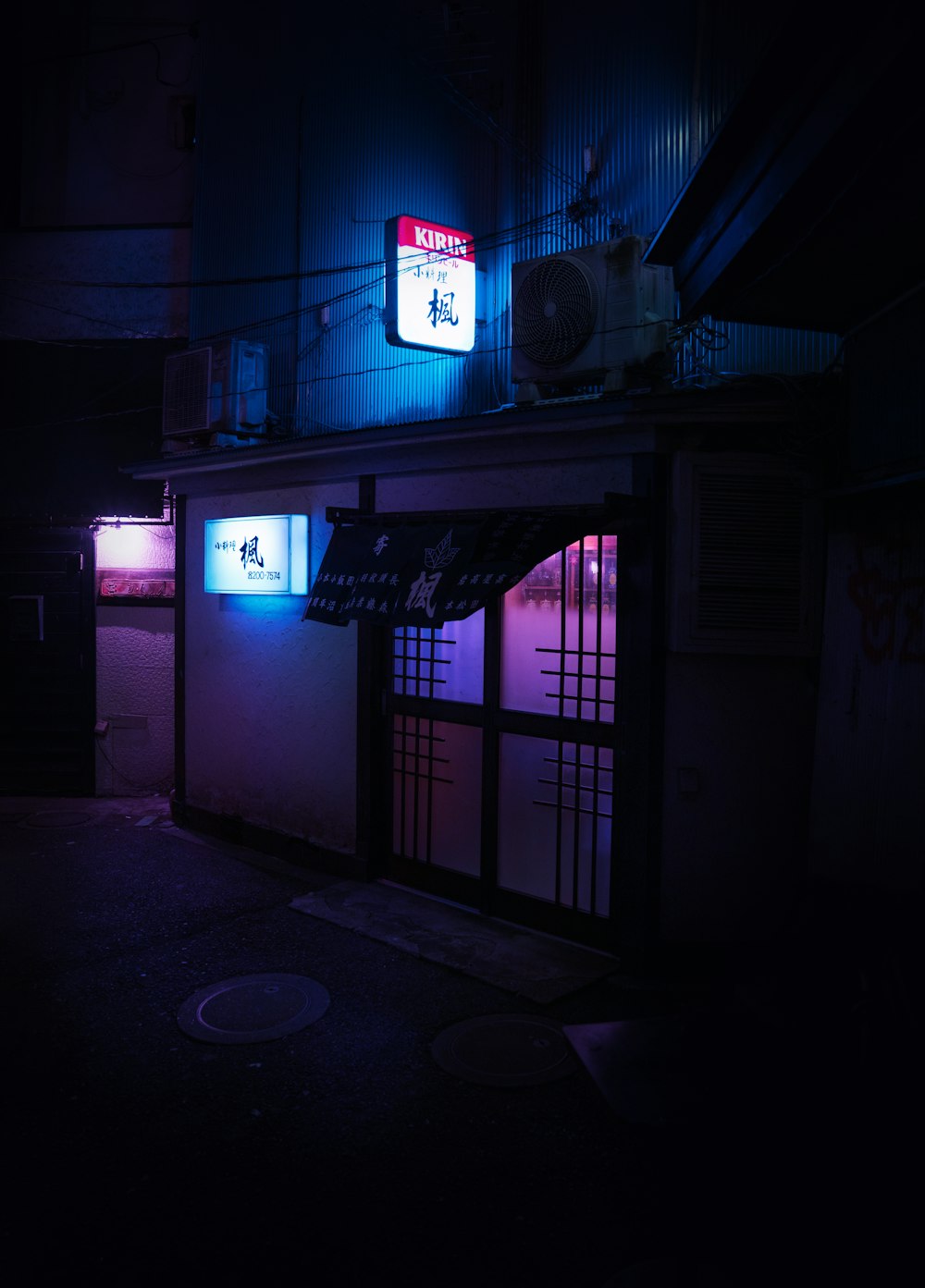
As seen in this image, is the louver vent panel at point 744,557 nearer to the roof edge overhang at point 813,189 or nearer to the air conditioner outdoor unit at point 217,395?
the roof edge overhang at point 813,189

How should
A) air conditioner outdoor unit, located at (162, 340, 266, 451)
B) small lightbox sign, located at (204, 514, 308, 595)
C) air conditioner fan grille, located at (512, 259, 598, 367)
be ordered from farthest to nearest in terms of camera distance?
air conditioner outdoor unit, located at (162, 340, 266, 451) → small lightbox sign, located at (204, 514, 308, 595) → air conditioner fan grille, located at (512, 259, 598, 367)

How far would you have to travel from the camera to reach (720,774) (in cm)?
795

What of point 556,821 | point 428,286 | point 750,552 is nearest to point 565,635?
point 556,821

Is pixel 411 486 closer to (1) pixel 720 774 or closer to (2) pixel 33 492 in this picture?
(1) pixel 720 774

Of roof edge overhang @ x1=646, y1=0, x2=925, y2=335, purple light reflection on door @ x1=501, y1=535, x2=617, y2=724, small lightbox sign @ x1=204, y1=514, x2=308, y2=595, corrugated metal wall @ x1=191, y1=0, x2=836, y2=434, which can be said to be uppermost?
corrugated metal wall @ x1=191, y1=0, x2=836, y2=434

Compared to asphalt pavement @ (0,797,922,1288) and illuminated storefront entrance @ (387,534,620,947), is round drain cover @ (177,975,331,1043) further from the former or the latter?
illuminated storefront entrance @ (387,534,620,947)

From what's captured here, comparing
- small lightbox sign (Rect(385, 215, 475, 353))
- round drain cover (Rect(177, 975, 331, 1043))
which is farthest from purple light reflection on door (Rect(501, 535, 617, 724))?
round drain cover (Rect(177, 975, 331, 1043))

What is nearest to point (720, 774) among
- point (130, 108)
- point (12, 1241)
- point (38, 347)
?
point (12, 1241)

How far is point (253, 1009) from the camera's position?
7406mm

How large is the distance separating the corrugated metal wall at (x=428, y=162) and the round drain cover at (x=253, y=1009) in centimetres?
621

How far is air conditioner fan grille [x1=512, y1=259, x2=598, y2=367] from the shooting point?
27.1 feet

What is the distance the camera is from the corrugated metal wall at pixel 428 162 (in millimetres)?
8453

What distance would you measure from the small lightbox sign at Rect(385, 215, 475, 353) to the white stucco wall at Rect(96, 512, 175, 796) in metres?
6.51

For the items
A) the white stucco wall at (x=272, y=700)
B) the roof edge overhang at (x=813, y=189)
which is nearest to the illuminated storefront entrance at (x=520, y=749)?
the white stucco wall at (x=272, y=700)
